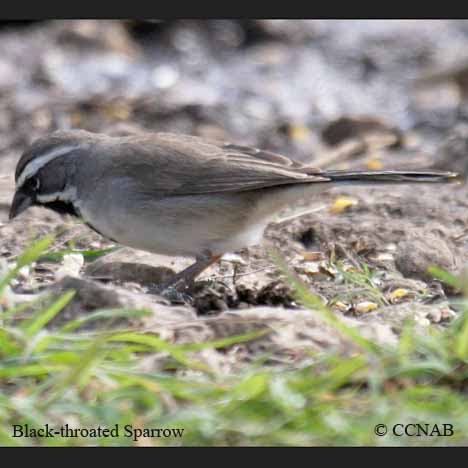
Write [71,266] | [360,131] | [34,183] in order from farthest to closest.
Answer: [360,131] < [34,183] < [71,266]

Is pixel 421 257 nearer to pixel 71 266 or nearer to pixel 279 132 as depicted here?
pixel 71 266

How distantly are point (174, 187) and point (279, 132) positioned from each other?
435cm

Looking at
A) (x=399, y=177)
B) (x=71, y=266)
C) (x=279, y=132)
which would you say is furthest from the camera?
(x=279, y=132)

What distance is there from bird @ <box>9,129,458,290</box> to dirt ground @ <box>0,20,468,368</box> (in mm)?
316

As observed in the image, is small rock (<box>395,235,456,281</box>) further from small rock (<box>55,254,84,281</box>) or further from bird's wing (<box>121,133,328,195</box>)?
small rock (<box>55,254,84,281</box>)

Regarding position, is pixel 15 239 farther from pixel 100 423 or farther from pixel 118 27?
pixel 118 27

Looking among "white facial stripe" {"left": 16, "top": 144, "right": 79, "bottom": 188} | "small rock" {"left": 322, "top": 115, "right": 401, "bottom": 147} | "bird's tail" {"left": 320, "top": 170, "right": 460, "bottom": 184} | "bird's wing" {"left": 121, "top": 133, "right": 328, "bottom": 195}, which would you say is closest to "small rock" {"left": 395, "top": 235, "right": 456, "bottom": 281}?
"bird's tail" {"left": 320, "top": 170, "right": 460, "bottom": 184}

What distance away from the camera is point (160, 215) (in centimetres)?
732

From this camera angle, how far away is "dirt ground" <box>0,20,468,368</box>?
21.7ft

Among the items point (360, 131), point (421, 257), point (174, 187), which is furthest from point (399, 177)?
point (360, 131)

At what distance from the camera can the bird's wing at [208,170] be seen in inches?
293

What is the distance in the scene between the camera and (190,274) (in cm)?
741

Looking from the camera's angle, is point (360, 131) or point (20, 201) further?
point (360, 131)

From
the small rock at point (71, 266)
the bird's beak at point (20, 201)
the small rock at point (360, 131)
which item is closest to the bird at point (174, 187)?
the bird's beak at point (20, 201)
